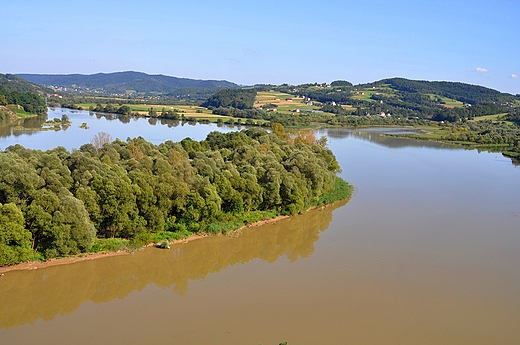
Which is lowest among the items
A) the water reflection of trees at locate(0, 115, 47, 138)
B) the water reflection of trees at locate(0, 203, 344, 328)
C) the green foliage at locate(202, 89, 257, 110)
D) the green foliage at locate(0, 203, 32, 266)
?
the water reflection of trees at locate(0, 203, 344, 328)

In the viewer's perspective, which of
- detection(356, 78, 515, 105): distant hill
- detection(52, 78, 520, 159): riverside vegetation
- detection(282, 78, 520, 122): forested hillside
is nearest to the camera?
detection(52, 78, 520, 159): riverside vegetation

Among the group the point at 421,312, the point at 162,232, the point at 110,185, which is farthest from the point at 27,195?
the point at 421,312

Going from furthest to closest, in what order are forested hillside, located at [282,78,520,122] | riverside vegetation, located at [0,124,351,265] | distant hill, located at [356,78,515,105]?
distant hill, located at [356,78,515,105] → forested hillside, located at [282,78,520,122] → riverside vegetation, located at [0,124,351,265]

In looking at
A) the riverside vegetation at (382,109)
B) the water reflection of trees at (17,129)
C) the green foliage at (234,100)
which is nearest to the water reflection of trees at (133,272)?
the water reflection of trees at (17,129)

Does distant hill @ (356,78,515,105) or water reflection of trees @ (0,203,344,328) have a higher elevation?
distant hill @ (356,78,515,105)

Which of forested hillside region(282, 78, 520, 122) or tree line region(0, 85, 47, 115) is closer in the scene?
tree line region(0, 85, 47, 115)

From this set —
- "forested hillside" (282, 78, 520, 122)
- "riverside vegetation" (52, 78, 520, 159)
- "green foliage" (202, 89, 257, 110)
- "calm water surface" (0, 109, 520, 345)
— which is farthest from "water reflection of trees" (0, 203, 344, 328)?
"green foliage" (202, 89, 257, 110)

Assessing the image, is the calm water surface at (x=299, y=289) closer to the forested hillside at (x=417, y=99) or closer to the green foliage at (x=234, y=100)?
the forested hillside at (x=417, y=99)

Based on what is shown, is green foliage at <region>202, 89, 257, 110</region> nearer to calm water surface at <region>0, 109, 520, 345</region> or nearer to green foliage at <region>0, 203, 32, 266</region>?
calm water surface at <region>0, 109, 520, 345</region>

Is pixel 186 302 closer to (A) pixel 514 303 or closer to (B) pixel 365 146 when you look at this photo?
(A) pixel 514 303
